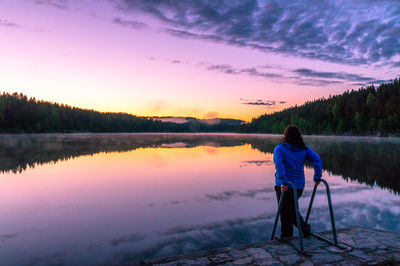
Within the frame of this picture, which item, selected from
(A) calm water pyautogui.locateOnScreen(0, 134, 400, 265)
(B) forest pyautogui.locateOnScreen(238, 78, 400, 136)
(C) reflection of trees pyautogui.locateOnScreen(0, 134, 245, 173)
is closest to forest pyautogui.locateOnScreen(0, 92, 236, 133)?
(C) reflection of trees pyautogui.locateOnScreen(0, 134, 245, 173)

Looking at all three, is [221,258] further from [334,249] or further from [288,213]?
[334,249]

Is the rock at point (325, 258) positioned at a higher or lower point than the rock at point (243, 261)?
higher

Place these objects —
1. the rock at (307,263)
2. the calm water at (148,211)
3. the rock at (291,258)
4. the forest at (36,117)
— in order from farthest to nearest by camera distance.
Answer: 1. the forest at (36,117)
2. the calm water at (148,211)
3. the rock at (291,258)
4. the rock at (307,263)

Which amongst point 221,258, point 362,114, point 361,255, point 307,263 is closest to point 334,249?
point 361,255

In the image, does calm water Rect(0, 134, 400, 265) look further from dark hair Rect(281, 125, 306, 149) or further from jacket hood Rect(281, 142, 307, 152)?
dark hair Rect(281, 125, 306, 149)

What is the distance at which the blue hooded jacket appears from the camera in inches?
233

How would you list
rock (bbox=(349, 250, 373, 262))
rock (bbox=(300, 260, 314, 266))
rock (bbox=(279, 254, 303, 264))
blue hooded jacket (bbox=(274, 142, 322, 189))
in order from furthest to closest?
blue hooded jacket (bbox=(274, 142, 322, 189)) < rock (bbox=(349, 250, 373, 262)) < rock (bbox=(279, 254, 303, 264)) < rock (bbox=(300, 260, 314, 266))

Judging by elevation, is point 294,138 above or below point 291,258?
above

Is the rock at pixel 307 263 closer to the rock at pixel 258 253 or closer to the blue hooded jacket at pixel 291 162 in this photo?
the rock at pixel 258 253

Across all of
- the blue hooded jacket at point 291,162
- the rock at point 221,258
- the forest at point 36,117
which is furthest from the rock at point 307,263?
the forest at point 36,117

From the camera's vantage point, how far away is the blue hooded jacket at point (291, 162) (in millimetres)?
5914

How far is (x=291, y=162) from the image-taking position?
6.03 metres

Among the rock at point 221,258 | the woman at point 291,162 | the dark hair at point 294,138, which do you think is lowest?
the rock at point 221,258

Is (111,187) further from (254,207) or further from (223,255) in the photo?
(223,255)
